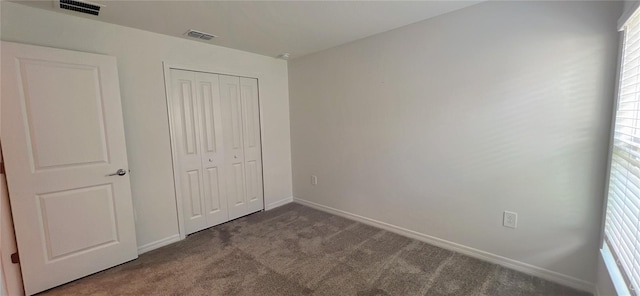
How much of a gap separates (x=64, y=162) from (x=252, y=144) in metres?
1.86

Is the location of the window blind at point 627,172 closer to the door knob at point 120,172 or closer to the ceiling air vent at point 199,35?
the ceiling air vent at point 199,35

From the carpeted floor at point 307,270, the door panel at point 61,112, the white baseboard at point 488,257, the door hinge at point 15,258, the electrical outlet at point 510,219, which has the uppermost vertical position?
the door panel at point 61,112

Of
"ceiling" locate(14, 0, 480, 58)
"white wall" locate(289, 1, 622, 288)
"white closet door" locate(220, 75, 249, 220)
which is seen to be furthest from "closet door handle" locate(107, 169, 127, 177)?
"white wall" locate(289, 1, 622, 288)

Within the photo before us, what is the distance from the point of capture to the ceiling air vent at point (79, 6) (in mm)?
1894

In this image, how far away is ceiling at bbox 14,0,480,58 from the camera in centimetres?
203

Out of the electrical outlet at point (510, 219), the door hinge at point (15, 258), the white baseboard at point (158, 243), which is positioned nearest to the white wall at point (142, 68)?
the white baseboard at point (158, 243)

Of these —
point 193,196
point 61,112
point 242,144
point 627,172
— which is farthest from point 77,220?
point 627,172

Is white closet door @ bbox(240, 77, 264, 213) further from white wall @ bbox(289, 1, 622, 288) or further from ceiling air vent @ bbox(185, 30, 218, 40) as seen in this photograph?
white wall @ bbox(289, 1, 622, 288)

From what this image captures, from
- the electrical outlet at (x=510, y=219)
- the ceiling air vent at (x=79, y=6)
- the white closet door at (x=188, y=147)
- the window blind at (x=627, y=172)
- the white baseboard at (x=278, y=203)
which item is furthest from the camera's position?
the white baseboard at (x=278, y=203)

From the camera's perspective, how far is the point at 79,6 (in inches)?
77.5

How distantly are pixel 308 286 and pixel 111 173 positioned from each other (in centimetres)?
195

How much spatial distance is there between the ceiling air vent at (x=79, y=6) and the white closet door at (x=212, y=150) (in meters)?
1.01

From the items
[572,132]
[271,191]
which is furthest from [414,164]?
[271,191]

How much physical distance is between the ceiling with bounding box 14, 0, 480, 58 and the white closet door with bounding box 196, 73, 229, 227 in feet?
1.76
